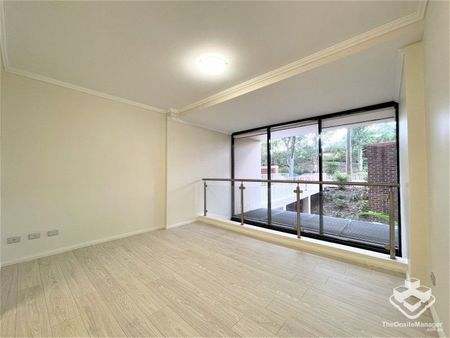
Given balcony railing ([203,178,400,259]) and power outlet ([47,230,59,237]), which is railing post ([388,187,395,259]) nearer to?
balcony railing ([203,178,400,259])

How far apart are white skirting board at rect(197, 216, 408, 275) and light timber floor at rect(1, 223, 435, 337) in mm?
169

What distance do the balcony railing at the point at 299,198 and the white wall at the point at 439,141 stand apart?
859 mm

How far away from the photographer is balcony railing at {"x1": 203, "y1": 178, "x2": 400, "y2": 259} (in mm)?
2342

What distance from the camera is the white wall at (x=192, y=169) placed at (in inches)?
159

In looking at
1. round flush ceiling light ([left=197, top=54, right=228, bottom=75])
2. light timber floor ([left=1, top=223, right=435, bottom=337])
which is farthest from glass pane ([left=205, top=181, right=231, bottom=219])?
round flush ceiling light ([left=197, top=54, right=228, bottom=75])

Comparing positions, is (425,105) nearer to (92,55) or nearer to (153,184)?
(92,55)

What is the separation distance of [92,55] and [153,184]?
2.33 meters

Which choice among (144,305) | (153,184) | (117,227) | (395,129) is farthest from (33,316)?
(395,129)

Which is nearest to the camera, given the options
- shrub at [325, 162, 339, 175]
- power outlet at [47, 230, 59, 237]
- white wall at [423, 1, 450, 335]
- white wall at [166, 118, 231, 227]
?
white wall at [423, 1, 450, 335]

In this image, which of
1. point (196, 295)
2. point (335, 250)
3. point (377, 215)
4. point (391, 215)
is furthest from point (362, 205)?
point (196, 295)

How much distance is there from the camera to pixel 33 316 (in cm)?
149

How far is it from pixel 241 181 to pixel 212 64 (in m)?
2.40

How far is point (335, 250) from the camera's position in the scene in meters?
2.50

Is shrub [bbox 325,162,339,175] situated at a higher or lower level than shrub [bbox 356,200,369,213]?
higher
